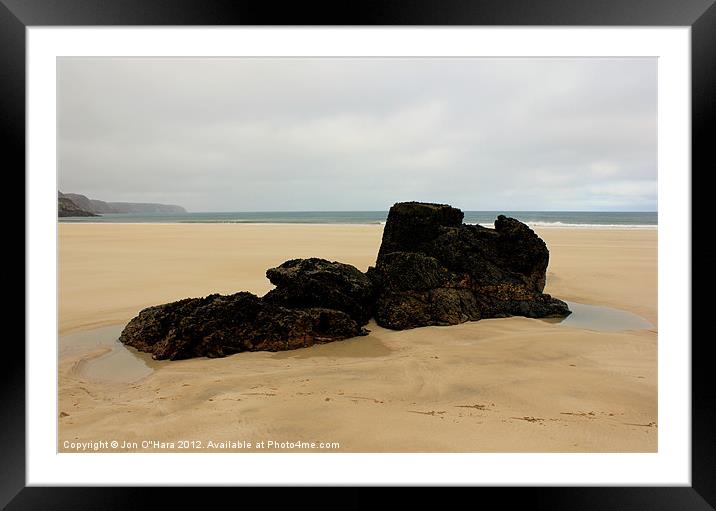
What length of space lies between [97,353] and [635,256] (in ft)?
39.6

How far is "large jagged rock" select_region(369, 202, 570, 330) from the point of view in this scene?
3.94m

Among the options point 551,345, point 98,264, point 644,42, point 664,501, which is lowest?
point 664,501

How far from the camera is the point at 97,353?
3.29 meters

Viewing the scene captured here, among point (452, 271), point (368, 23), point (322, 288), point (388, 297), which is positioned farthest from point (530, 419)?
point (368, 23)

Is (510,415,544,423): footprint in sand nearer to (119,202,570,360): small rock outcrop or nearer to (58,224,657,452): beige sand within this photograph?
(58,224,657,452): beige sand

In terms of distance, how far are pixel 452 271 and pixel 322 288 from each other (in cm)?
149

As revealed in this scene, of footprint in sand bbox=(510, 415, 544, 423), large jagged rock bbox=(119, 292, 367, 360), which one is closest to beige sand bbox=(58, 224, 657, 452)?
footprint in sand bbox=(510, 415, 544, 423)

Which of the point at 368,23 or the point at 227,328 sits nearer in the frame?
the point at 368,23

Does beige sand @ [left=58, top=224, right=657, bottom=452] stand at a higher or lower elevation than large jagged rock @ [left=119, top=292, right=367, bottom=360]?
lower

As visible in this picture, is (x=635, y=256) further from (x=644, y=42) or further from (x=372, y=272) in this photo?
(x=644, y=42)

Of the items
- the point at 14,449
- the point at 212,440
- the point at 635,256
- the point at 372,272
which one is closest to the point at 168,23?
the point at 212,440

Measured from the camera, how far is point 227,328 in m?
3.17

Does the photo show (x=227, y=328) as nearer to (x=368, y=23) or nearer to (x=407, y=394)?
(x=407, y=394)

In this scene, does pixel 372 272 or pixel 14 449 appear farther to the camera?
pixel 372 272
